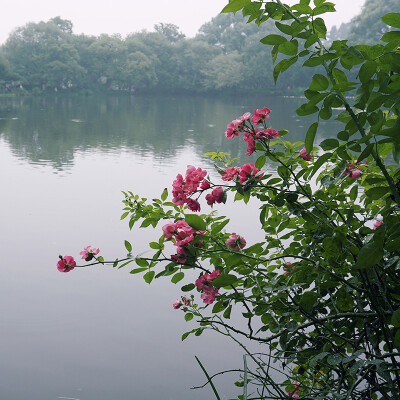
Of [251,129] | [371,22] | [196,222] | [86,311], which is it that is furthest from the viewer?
[371,22]

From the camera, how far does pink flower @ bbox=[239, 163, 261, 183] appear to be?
135 cm

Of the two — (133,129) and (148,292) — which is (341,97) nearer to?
(148,292)

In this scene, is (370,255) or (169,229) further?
(169,229)

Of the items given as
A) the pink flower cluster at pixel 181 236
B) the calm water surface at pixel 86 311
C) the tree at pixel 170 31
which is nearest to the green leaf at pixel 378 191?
the pink flower cluster at pixel 181 236

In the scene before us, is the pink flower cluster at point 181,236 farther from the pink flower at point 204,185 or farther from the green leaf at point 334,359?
the green leaf at point 334,359

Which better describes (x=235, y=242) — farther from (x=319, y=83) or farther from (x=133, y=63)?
(x=133, y=63)

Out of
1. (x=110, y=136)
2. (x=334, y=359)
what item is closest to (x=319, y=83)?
(x=334, y=359)

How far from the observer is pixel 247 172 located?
1.36 m

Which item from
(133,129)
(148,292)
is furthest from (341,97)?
(133,129)

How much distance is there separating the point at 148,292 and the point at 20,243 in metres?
1.93

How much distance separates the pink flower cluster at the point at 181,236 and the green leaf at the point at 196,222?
61mm

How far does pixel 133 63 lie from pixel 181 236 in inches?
2096

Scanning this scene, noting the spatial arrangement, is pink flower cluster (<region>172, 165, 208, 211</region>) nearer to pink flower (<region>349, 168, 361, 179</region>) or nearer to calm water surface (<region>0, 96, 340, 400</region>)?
pink flower (<region>349, 168, 361, 179</region>)

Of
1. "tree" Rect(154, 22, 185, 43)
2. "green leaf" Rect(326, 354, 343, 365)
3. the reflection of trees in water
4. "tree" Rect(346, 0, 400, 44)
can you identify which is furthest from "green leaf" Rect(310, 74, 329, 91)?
"tree" Rect(154, 22, 185, 43)
